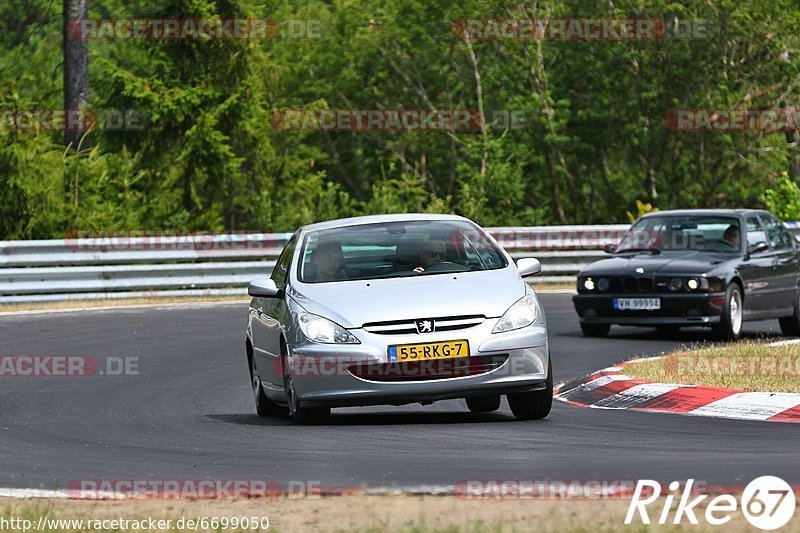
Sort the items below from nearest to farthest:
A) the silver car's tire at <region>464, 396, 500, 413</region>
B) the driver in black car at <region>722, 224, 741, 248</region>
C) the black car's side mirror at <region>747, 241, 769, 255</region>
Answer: the silver car's tire at <region>464, 396, 500, 413</region> < the black car's side mirror at <region>747, 241, 769, 255</region> < the driver in black car at <region>722, 224, 741, 248</region>

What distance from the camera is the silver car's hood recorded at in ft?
35.4

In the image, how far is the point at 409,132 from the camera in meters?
43.2

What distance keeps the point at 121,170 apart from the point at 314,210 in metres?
4.14

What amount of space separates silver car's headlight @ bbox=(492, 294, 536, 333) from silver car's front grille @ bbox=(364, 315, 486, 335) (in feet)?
0.60

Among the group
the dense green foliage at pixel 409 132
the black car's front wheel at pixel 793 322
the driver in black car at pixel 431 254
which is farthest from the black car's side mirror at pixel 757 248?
the dense green foliage at pixel 409 132

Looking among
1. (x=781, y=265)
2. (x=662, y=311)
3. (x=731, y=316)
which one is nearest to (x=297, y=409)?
(x=662, y=311)

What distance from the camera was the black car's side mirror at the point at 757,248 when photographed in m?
18.7

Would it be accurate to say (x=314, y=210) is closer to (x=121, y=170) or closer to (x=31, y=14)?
(x=121, y=170)

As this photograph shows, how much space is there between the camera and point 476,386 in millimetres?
10766

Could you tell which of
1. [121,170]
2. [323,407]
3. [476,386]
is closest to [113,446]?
[323,407]

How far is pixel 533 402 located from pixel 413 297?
45.2 inches

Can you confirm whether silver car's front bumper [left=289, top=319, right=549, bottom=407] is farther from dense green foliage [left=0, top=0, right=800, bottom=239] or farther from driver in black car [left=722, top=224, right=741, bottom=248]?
dense green foliage [left=0, top=0, right=800, bottom=239]

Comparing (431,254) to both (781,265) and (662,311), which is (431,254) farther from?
(781,265)

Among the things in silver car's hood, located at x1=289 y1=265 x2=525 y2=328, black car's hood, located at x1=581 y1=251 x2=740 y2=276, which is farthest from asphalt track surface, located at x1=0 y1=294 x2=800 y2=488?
black car's hood, located at x1=581 y1=251 x2=740 y2=276
